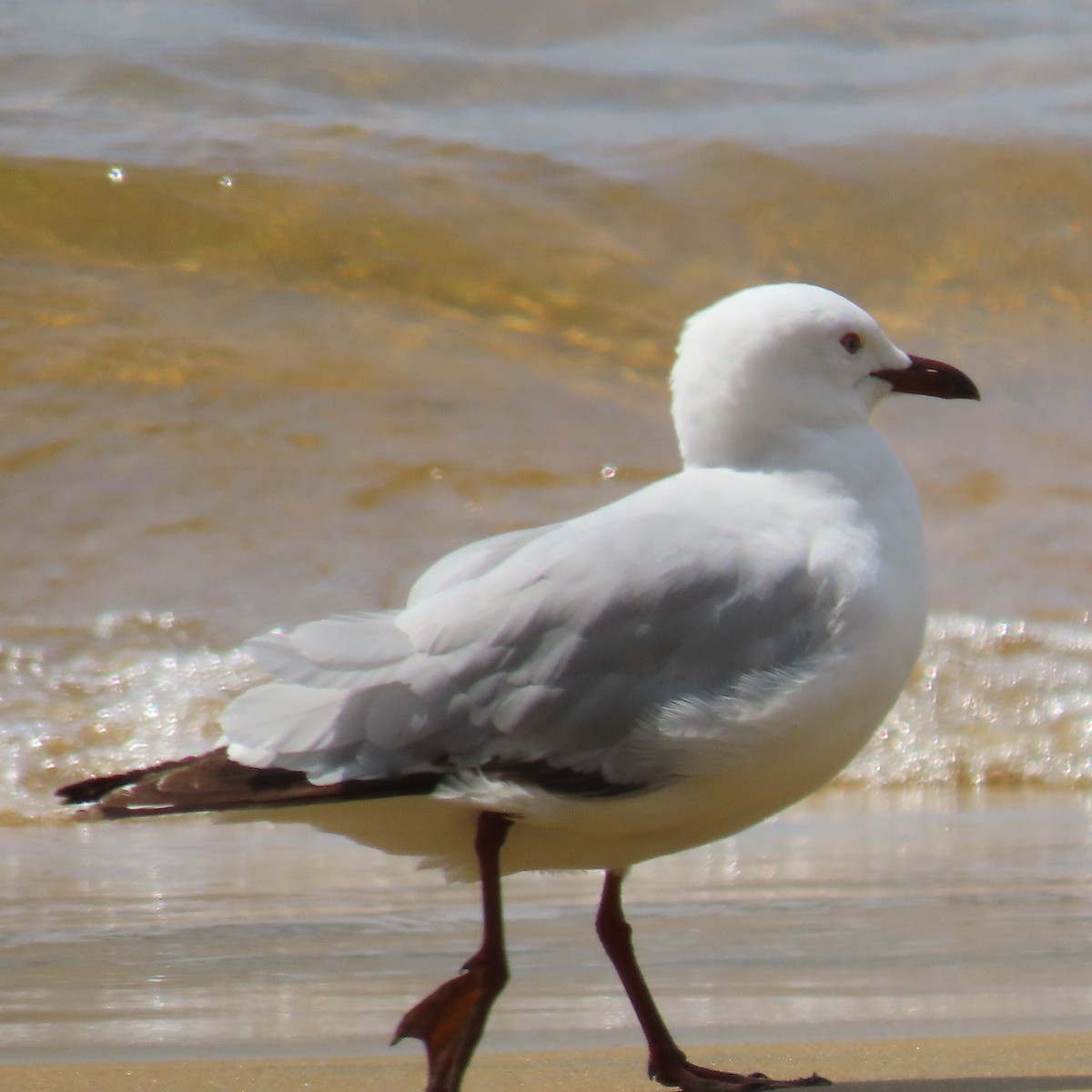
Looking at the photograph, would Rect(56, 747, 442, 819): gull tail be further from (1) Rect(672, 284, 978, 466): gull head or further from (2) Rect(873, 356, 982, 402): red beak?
(2) Rect(873, 356, 982, 402): red beak

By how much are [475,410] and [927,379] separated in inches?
194

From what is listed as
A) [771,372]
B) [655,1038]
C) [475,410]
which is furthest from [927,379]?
[475,410]

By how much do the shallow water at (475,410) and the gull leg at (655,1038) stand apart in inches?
10.2

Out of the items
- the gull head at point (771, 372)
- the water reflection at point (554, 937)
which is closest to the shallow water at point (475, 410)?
the water reflection at point (554, 937)

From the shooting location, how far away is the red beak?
2.74 m

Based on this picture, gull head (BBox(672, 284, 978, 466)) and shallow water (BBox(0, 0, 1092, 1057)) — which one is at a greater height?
gull head (BBox(672, 284, 978, 466))

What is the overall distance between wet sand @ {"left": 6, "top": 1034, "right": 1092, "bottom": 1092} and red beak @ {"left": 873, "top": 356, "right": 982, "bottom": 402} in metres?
0.89

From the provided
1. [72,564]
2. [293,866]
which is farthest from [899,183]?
[293,866]

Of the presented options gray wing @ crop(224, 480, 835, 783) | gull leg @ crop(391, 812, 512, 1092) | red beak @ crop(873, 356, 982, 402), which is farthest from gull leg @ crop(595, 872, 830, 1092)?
red beak @ crop(873, 356, 982, 402)

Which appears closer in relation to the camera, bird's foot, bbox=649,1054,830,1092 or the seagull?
the seagull

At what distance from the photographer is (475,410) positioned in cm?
763

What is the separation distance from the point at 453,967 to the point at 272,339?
5344 millimetres

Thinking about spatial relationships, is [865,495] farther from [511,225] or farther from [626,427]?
[511,225]

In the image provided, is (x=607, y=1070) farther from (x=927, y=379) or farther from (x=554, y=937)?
(x=927, y=379)
